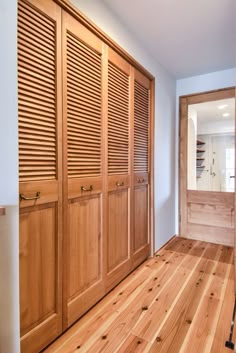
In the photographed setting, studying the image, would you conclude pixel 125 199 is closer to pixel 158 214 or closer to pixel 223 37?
pixel 158 214

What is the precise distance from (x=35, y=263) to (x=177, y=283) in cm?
142

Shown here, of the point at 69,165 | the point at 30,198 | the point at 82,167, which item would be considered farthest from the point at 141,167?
the point at 30,198

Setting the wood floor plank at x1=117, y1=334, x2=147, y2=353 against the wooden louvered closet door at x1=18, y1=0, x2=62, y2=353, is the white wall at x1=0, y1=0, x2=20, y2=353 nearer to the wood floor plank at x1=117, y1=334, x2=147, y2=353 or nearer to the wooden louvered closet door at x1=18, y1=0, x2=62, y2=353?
the wooden louvered closet door at x1=18, y1=0, x2=62, y2=353

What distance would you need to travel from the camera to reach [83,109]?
1.58 m

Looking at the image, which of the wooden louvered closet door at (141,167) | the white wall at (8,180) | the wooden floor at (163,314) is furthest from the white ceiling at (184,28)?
the wooden floor at (163,314)

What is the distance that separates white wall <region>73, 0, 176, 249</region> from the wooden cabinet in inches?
7.7

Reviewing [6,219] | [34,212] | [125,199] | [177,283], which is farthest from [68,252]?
[177,283]

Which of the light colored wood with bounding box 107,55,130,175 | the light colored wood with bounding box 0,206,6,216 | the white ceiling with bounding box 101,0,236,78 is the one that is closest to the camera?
the light colored wood with bounding box 0,206,6,216

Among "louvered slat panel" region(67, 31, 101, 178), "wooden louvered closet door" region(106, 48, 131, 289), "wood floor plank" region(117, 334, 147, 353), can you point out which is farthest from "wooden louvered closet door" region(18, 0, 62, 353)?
"wooden louvered closet door" region(106, 48, 131, 289)

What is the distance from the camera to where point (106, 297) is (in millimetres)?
1856

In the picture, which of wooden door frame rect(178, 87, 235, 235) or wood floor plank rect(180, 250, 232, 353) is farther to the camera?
wooden door frame rect(178, 87, 235, 235)

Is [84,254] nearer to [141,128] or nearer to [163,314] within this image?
[163,314]

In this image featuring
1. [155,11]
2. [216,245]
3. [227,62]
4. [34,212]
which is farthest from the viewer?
[216,245]

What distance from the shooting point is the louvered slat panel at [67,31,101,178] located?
1476 mm
